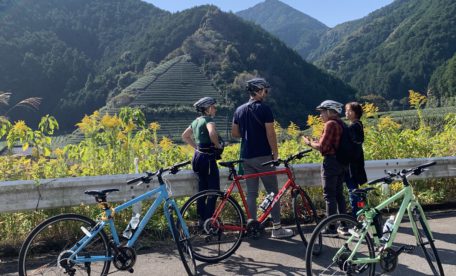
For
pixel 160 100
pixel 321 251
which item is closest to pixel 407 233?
pixel 321 251

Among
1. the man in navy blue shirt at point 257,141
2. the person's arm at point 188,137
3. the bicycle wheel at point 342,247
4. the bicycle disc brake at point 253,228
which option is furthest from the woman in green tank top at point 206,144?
the bicycle wheel at point 342,247

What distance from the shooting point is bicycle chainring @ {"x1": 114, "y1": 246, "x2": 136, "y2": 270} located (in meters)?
4.18

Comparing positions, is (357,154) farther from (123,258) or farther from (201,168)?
(123,258)

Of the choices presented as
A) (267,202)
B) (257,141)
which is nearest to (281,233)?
(267,202)

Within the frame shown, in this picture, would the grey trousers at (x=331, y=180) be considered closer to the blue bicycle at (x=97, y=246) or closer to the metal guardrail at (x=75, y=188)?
the metal guardrail at (x=75, y=188)

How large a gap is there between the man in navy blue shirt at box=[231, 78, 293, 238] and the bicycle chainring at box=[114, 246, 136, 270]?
174 cm

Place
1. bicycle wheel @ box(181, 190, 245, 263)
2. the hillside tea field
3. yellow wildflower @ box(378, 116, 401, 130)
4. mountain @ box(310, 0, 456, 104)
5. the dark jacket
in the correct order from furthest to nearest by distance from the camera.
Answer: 1. mountain @ box(310, 0, 456, 104)
2. yellow wildflower @ box(378, 116, 401, 130)
3. the hillside tea field
4. the dark jacket
5. bicycle wheel @ box(181, 190, 245, 263)

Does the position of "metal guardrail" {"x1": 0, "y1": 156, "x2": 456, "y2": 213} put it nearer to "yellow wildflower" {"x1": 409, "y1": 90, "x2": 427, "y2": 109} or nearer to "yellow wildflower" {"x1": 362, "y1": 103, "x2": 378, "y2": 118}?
"yellow wildflower" {"x1": 362, "y1": 103, "x2": 378, "y2": 118}

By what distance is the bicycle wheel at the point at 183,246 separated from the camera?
4391 mm

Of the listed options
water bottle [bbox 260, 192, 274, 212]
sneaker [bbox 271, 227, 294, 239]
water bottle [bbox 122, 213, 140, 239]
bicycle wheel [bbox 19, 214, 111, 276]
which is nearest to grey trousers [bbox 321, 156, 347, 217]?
sneaker [bbox 271, 227, 294, 239]

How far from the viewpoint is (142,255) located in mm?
5098

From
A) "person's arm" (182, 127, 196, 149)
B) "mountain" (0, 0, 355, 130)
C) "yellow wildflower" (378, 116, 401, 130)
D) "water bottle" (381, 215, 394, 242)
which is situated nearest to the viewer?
"water bottle" (381, 215, 394, 242)

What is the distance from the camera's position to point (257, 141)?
551cm

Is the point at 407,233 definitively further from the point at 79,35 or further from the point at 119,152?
the point at 79,35
